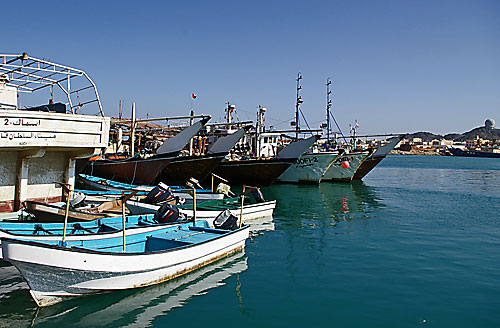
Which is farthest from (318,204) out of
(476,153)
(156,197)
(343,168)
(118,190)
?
(476,153)

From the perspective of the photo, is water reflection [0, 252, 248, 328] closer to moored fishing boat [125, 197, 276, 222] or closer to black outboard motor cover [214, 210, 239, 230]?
black outboard motor cover [214, 210, 239, 230]

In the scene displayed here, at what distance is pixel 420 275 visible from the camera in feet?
30.6

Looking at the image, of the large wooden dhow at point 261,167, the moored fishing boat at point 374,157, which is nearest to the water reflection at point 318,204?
the large wooden dhow at point 261,167

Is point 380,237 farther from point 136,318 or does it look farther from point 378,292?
point 136,318

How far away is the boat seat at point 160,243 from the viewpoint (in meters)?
9.19

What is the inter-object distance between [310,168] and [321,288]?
24395mm

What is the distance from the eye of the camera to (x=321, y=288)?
840cm

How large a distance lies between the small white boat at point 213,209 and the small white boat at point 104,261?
3.07 meters

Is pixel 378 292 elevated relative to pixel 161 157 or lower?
lower

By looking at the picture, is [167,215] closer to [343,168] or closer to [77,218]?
[77,218]

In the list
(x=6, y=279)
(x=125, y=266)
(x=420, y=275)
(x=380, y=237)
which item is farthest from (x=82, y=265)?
(x=380, y=237)

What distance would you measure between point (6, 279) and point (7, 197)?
363 centimetres

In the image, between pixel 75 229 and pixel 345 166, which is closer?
pixel 75 229

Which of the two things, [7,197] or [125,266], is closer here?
[125,266]
